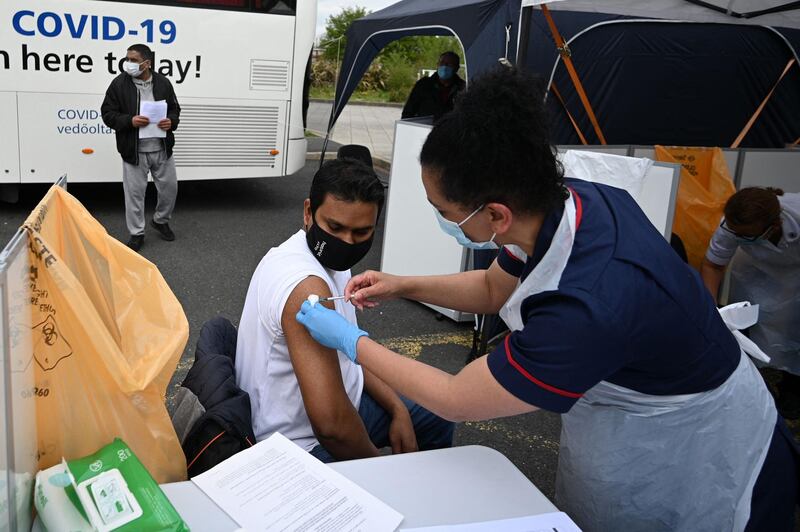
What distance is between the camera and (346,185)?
1.96m

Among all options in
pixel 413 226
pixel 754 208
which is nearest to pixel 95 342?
Result: pixel 754 208

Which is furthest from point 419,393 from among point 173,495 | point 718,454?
point 718,454

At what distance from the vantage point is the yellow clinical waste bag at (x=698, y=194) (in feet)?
13.8

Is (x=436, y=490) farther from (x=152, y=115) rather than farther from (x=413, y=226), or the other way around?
(x=152, y=115)

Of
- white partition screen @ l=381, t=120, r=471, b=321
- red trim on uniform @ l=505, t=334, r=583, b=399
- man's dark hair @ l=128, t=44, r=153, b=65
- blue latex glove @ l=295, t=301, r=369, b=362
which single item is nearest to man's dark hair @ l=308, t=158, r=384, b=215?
blue latex glove @ l=295, t=301, r=369, b=362

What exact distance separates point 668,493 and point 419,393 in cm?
65

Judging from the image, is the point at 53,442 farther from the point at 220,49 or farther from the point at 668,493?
the point at 220,49

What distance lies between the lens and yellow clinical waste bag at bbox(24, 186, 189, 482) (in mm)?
1213

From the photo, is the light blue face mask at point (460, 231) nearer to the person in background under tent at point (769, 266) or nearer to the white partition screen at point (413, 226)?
the person in background under tent at point (769, 266)

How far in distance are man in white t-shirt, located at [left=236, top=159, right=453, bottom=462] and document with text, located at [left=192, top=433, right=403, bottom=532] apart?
0.78ft

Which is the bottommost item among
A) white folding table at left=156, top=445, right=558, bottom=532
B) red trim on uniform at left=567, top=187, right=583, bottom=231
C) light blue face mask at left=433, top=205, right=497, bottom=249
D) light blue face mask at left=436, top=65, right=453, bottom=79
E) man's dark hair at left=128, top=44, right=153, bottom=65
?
white folding table at left=156, top=445, right=558, bottom=532

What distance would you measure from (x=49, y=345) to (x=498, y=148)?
900 millimetres

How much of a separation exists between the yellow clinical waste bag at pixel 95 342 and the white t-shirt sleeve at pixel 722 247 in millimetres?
2808

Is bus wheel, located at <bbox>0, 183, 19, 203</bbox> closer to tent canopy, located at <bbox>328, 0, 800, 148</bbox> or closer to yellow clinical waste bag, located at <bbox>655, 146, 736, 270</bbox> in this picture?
tent canopy, located at <bbox>328, 0, 800, 148</bbox>
